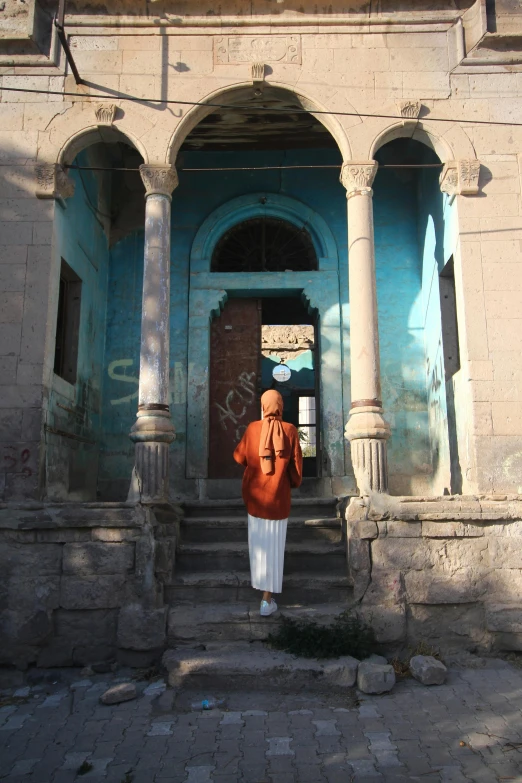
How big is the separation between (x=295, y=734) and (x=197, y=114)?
20.6ft

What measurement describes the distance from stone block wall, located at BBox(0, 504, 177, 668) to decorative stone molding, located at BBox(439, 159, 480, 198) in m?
4.74

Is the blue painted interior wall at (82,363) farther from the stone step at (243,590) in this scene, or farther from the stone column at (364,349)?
the stone column at (364,349)

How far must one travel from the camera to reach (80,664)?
5266 mm

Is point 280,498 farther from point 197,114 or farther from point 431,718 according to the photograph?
point 197,114

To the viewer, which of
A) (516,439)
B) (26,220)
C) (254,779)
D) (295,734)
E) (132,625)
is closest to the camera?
(254,779)

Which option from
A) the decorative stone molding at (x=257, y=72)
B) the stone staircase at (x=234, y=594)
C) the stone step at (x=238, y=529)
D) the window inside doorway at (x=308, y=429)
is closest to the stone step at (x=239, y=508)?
the stone staircase at (x=234, y=594)

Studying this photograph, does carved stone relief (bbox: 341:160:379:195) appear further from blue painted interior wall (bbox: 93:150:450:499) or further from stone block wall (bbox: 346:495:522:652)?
stone block wall (bbox: 346:495:522:652)

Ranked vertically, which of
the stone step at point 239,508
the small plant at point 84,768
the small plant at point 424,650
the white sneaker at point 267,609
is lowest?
the small plant at point 84,768

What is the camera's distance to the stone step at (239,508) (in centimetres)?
686

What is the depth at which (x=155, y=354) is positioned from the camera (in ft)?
20.8

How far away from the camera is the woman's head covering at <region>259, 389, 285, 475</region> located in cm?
531

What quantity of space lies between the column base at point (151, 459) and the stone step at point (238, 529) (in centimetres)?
62

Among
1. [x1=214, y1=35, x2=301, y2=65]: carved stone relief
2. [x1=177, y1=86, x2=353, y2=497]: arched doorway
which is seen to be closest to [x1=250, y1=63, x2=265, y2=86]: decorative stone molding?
[x1=214, y1=35, x2=301, y2=65]: carved stone relief

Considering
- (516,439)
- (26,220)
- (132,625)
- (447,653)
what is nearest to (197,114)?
(26,220)
